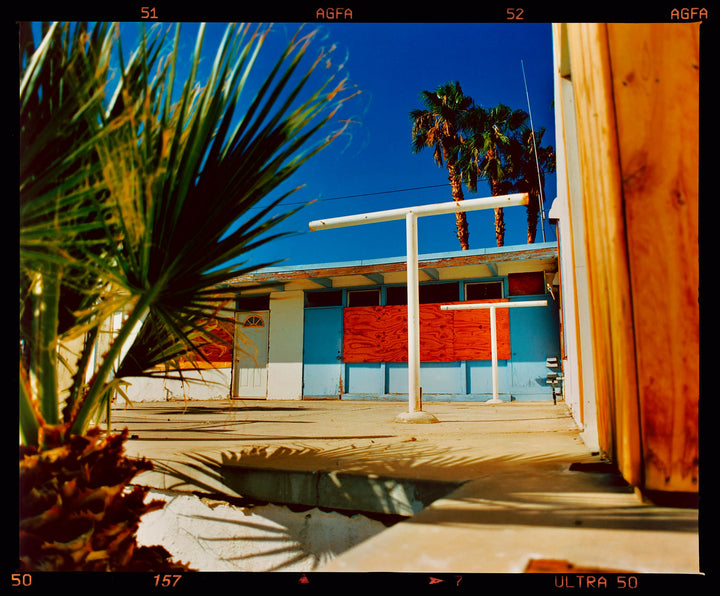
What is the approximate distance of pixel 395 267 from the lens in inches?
388

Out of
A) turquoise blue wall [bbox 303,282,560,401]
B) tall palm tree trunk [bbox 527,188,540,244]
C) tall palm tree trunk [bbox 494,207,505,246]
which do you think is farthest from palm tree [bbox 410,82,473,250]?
turquoise blue wall [bbox 303,282,560,401]

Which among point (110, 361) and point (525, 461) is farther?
point (525, 461)

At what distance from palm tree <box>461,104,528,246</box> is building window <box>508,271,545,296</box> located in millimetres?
5913

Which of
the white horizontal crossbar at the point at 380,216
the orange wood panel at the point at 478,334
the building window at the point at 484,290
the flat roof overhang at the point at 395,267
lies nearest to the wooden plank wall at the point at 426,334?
the orange wood panel at the point at 478,334

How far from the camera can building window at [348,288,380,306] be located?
1151cm

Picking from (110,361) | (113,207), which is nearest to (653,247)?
(113,207)

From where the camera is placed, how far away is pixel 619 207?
1.23m

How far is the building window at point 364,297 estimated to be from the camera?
1151 centimetres

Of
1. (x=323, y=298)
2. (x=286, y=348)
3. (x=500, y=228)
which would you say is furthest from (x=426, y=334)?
(x=500, y=228)

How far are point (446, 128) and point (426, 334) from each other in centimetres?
843

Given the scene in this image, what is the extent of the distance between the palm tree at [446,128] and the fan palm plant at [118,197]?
15.1 meters

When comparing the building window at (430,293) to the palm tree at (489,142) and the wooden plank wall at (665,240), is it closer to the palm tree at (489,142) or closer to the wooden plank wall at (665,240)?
the palm tree at (489,142)

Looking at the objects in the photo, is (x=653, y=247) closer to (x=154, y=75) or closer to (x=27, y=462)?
(x=154, y=75)

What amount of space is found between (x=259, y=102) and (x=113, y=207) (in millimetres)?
450
